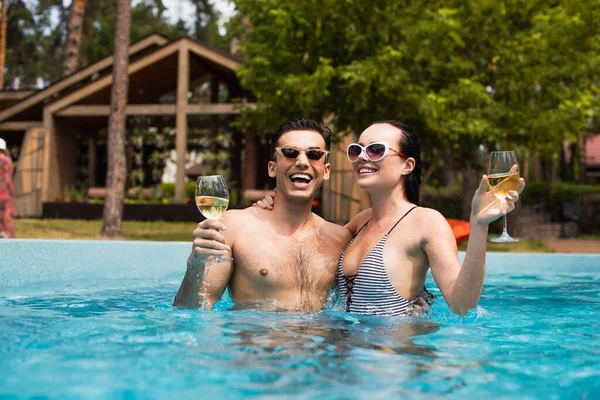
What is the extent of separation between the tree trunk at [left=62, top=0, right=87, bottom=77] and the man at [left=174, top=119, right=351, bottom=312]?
21.9 m

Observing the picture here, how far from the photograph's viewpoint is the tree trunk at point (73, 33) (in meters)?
24.0

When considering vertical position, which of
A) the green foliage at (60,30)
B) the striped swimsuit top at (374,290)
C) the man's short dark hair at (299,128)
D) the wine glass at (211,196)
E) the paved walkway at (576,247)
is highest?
the green foliage at (60,30)

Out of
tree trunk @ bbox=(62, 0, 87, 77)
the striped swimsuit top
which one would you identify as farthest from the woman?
tree trunk @ bbox=(62, 0, 87, 77)

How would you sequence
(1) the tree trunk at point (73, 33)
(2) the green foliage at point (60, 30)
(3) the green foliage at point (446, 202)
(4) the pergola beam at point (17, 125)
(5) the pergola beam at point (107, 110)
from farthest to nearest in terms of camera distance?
(2) the green foliage at point (60, 30), (1) the tree trunk at point (73, 33), (4) the pergola beam at point (17, 125), (3) the green foliage at point (446, 202), (5) the pergola beam at point (107, 110)

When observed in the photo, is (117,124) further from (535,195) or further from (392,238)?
(535,195)

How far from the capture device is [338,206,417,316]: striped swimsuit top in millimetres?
3791

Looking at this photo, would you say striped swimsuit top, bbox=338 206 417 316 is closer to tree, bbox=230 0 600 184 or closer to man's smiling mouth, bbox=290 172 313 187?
man's smiling mouth, bbox=290 172 313 187

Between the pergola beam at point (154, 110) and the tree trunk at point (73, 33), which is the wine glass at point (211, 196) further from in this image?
the tree trunk at point (73, 33)

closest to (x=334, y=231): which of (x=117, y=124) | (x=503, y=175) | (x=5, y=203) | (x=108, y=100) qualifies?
(x=503, y=175)

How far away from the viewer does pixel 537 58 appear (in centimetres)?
1159

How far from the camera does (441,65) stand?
11695mm

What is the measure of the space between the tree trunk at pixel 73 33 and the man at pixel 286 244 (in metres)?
21.9

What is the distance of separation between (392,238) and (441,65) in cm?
851

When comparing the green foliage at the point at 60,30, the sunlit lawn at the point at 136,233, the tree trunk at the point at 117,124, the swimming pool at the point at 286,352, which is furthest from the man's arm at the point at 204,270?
the green foliage at the point at 60,30
